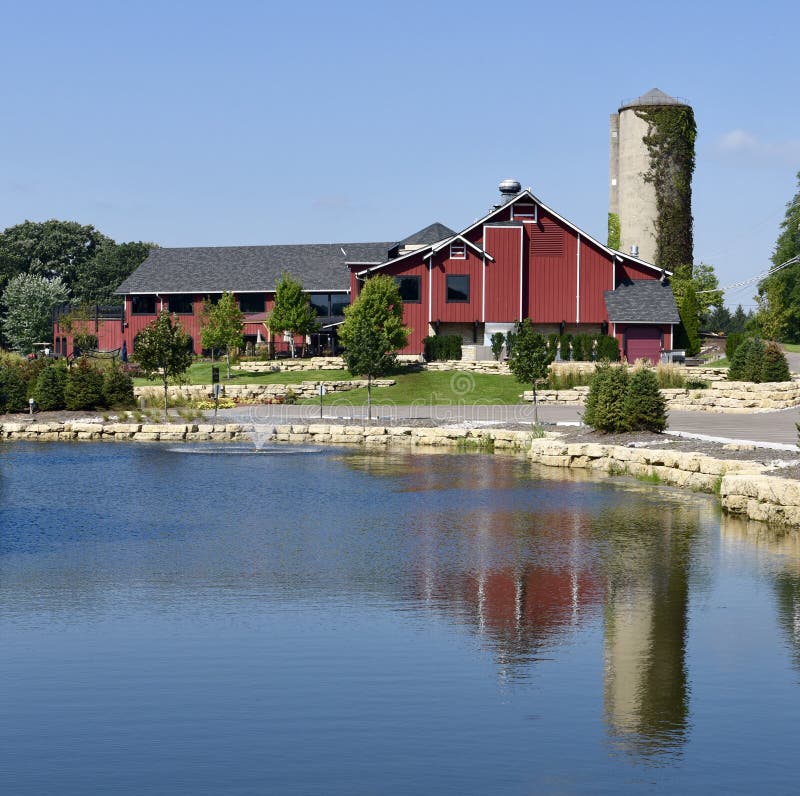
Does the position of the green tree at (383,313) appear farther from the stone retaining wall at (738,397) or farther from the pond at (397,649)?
the pond at (397,649)

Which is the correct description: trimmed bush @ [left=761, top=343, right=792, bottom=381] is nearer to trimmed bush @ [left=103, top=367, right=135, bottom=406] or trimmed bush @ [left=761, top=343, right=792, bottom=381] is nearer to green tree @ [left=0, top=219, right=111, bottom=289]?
trimmed bush @ [left=103, top=367, right=135, bottom=406]

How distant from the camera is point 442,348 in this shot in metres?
63.5

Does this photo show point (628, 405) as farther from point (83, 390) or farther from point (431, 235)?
point (431, 235)

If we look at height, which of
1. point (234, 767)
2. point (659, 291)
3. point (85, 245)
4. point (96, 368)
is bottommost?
point (234, 767)

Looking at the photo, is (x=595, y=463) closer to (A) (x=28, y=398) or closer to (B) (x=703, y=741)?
(B) (x=703, y=741)

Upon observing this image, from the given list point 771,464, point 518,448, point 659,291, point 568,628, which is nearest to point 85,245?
point 659,291

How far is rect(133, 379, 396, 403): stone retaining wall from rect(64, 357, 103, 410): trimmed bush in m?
3.28

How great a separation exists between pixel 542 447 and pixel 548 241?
35.2 metres

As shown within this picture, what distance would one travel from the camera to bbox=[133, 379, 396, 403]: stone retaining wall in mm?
52938

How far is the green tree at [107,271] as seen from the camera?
113 m

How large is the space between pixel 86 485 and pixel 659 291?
147ft

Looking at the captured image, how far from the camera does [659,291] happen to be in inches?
2648

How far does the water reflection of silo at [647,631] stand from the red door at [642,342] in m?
44.0

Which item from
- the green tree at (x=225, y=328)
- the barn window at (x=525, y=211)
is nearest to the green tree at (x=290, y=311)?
the green tree at (x=225, y=328)
